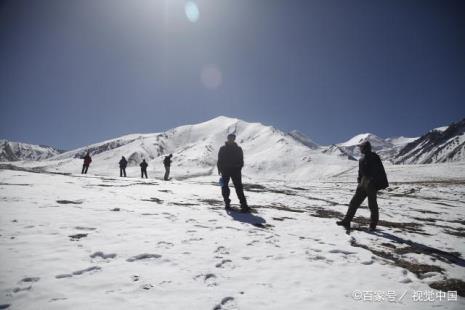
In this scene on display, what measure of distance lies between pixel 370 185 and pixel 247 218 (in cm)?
411

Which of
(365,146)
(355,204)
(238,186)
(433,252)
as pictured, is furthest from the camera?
(238,186)

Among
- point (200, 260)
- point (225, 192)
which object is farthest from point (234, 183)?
point (200, 260)

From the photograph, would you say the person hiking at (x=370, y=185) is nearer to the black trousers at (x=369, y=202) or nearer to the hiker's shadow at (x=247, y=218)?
the black trousers at (x=369, y=202)

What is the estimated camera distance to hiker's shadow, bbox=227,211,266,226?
877cm

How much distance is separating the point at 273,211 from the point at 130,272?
733 cm

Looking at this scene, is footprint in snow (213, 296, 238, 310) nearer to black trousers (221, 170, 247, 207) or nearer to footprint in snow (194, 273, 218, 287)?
footprint in snow (194, 273, 218, 287)

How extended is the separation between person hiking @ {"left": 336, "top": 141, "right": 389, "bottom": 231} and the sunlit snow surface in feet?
2.01

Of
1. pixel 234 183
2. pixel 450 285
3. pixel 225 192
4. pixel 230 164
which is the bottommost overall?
pixel 450 285

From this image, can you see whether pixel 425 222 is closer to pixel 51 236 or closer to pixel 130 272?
pixel 130 272

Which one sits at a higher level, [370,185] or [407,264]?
[370,185]

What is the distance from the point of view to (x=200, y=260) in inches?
210

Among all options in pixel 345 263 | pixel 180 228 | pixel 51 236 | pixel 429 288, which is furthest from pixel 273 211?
pixel 51 236

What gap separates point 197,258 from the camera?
543cm

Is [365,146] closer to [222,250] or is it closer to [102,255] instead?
[222,250]
